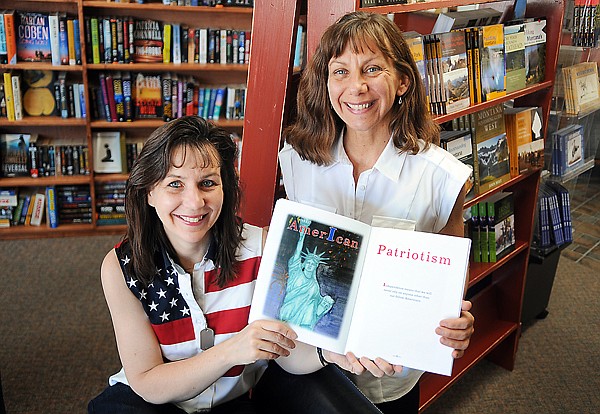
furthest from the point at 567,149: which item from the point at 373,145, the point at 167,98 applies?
the point at 167,98

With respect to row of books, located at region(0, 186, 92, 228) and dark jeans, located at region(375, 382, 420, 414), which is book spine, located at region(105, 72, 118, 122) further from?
dark jeans, located at region(375, 382, 420, 414)

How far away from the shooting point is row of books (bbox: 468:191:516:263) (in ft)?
8.39

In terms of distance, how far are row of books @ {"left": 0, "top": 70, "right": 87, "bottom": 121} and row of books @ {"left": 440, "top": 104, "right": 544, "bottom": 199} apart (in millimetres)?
2398

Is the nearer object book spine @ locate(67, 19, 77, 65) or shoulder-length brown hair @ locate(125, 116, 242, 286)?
shoulder-length brown hair @ locate(125, 116, 242, 286)

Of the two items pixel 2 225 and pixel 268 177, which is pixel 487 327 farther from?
pixel 2 225

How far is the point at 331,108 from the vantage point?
1733 mm

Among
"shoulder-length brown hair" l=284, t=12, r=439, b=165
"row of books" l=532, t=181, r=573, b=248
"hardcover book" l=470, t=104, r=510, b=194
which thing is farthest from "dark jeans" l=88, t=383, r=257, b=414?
"row of books" l=532, t=181, r=573, b=248

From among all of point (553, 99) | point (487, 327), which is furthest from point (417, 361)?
point (553, 99)

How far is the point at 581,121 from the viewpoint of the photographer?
303 centimetres

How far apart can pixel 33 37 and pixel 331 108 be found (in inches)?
105

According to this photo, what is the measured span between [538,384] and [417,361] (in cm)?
165

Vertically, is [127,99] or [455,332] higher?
[127,99]

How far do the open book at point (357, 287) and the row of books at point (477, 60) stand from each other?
0.76 m

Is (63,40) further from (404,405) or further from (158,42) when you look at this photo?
(404,405)
